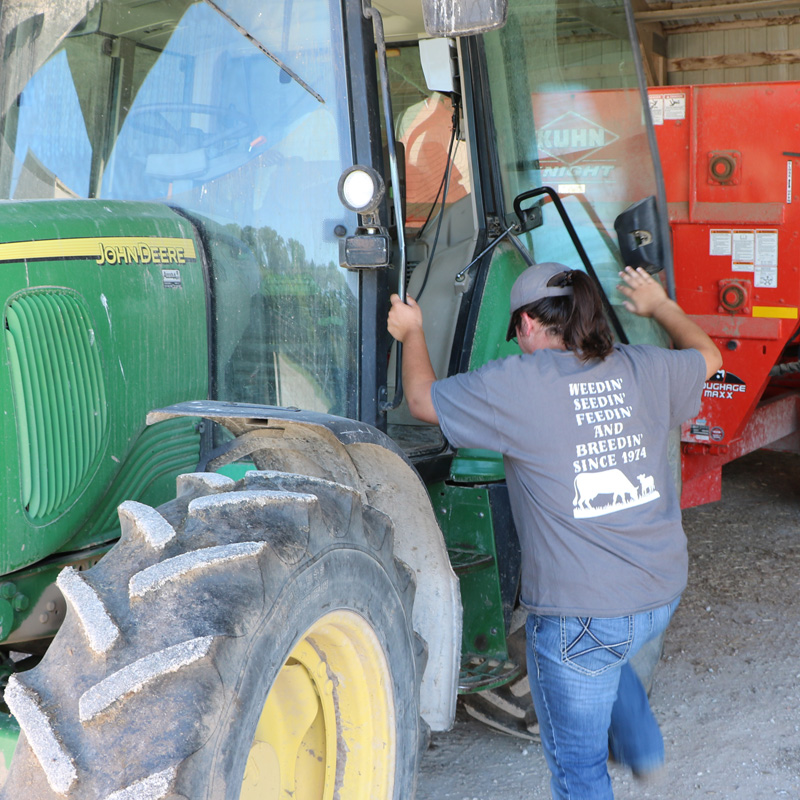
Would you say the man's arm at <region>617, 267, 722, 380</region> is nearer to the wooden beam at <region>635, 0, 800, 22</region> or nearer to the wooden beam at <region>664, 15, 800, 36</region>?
the wooden beam at <region>635, 0, 800, 22</region>

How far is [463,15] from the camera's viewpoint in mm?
2080

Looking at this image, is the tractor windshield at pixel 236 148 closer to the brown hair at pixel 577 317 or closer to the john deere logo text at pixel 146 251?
the john deere logo text at pixel 146 251

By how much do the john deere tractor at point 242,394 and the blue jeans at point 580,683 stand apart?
0.23 metres

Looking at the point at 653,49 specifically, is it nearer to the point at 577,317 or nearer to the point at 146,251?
the point at 577,317

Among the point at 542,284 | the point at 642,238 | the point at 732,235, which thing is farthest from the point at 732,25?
the point at 542,284

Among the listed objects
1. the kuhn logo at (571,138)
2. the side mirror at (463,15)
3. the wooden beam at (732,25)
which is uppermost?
the wooden beam at (732,25)

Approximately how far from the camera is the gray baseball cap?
8.05ft

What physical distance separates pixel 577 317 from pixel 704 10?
892 centimetres

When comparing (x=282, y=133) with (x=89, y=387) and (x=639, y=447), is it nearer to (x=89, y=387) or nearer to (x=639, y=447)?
(x=89, y=387)

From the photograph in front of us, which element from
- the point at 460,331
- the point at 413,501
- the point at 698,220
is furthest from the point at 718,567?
the point at 413,501

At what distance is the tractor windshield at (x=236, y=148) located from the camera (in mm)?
2389

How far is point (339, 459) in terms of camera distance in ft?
7.57

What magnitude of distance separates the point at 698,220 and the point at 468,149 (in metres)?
2.67

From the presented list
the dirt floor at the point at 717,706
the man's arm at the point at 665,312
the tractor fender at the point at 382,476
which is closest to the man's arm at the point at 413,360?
the tractor fender at the point at 382,476
